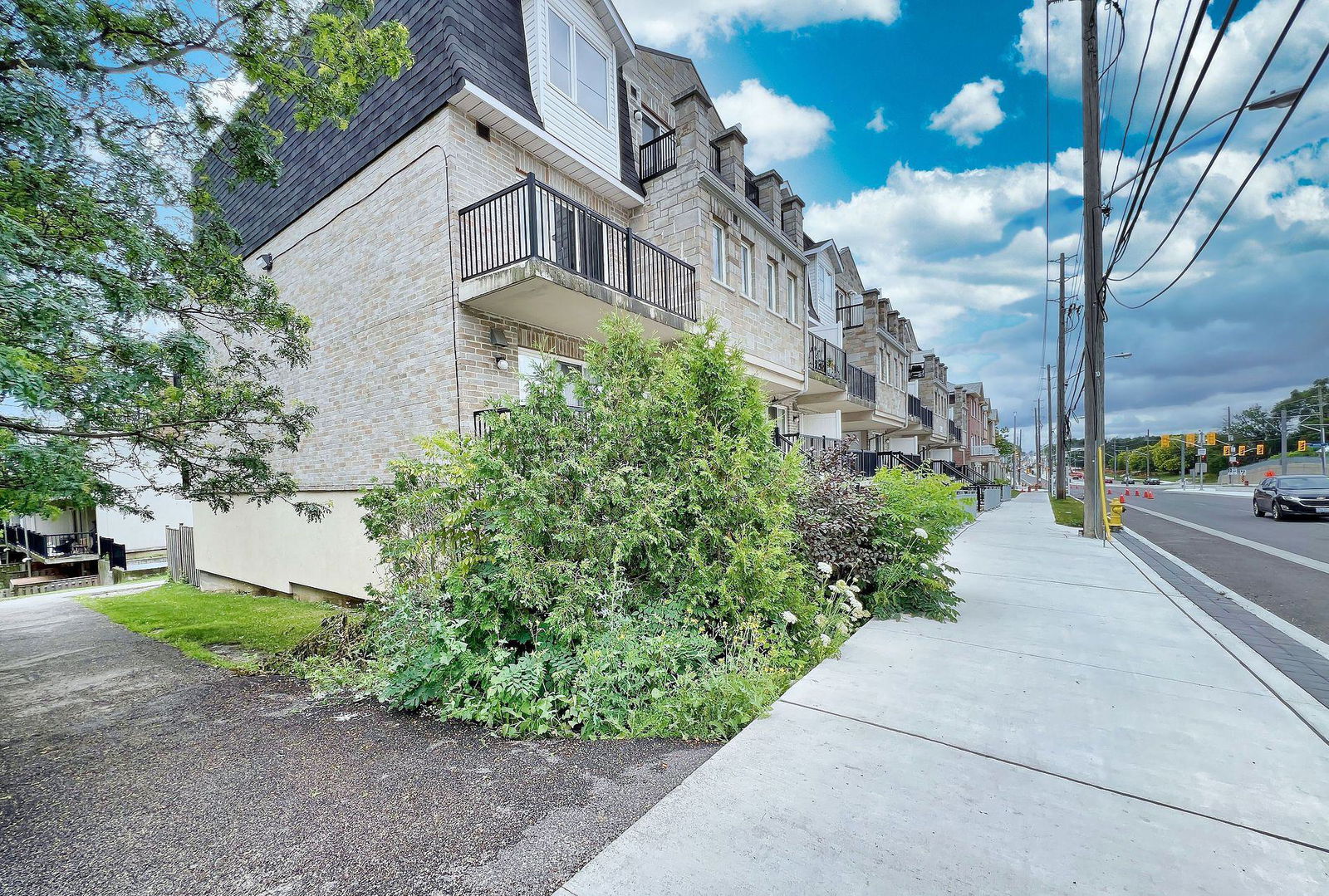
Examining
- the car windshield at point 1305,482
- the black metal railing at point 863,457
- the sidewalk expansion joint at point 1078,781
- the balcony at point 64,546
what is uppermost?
the black metal railing at point 863,457

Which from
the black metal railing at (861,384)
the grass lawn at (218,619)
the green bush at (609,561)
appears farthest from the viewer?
the black metal railing at (861,384)

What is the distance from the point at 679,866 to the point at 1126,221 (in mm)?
11109

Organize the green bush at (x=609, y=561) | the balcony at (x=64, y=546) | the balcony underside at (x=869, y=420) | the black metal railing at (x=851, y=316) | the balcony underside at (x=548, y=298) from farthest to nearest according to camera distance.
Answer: the balcony at (x=64, y=546) < the black metal railing at (x=851, y=316) < the balcony underside at (x=869, y=420) < the balcony underside at (x=548, y=298) < the green bush at (x=609, y=561)

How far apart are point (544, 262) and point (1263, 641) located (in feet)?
25.7

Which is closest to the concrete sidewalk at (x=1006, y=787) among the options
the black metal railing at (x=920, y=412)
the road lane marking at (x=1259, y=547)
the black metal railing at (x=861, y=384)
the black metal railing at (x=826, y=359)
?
the road lane marking at (x=1259, y=547)

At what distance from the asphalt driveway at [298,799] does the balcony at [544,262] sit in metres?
4.59

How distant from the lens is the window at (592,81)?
8.56 m

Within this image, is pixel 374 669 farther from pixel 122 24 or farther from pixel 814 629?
pixel 122 24

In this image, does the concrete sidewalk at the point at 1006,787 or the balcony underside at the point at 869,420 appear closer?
the concrete sidewalk at the point at 1006,787

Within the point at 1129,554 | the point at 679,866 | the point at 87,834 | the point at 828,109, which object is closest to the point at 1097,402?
the point at 1129,554

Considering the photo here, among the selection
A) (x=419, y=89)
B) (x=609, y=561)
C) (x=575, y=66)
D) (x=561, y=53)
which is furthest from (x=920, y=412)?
(x=609, y=561)

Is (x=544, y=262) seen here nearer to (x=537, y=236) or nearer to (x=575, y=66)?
(x=537, y=236)

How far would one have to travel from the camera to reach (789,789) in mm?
2496

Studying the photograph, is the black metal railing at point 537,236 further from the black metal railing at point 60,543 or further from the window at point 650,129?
the black metal railing at point 60,543
